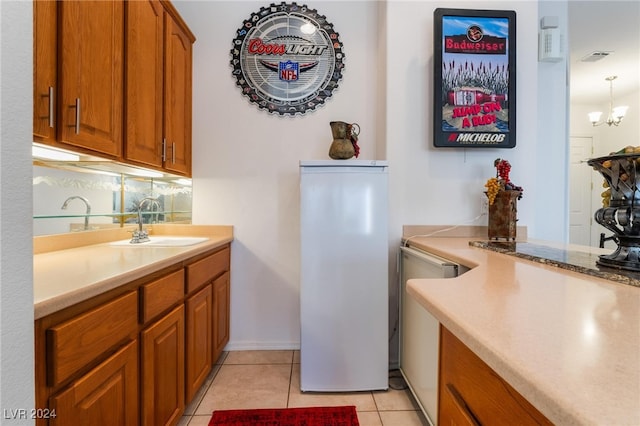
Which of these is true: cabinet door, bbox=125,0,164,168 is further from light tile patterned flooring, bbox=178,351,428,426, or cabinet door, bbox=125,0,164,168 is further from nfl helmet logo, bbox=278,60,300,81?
light tile patterned flooring, bbox=178,351,428,426

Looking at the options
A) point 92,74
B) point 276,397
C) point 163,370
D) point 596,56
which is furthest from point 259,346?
point 596,56

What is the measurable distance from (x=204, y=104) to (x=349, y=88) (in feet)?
3.65

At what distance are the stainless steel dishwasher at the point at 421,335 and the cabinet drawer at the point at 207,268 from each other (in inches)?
46.4

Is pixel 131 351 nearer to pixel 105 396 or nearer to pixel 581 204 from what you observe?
pixel 105 396

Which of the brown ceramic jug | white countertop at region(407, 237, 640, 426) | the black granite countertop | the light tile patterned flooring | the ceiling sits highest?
the ceiling

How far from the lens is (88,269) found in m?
1.08

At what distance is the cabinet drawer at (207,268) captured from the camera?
162 cm

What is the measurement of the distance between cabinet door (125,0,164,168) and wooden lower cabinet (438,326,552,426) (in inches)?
65.0

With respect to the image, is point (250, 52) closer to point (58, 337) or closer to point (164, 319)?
point (164, 319)

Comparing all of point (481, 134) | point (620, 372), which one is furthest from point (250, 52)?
point (620, 372)

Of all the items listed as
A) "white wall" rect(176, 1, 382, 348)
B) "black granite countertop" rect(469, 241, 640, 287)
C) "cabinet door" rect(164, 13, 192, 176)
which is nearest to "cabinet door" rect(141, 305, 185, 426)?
"white wall" rect(176, 1, 382, 348)

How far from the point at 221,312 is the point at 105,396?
1.21 m

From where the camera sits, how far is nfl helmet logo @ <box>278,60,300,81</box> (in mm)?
2395

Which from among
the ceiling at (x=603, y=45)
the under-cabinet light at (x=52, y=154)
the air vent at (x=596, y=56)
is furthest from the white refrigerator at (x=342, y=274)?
the air vent at (x=596, y=56)
